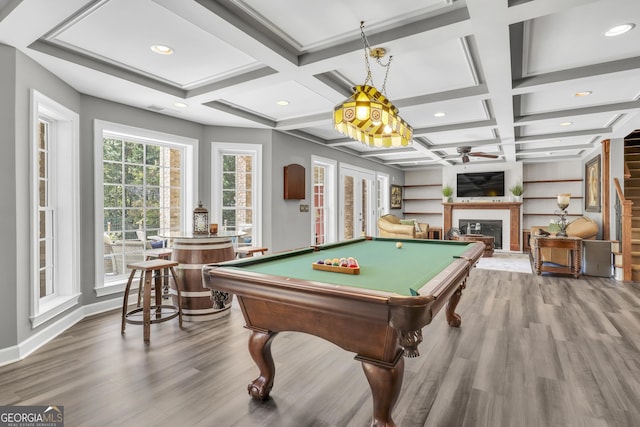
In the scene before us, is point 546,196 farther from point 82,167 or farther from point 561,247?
point 82,167

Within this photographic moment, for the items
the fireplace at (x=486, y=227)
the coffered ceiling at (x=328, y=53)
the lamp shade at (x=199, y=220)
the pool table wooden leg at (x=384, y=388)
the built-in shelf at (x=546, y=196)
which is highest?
the coffered ceiling at (x=328, y=53)

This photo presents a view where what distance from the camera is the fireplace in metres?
9.10

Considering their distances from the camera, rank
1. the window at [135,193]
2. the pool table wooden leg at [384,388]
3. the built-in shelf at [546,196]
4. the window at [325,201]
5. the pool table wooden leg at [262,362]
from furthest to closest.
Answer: the built-in shelf at [546,196] < the window at [325,201] < the window at [135,193] < the pool table wooden leg at [262,362] < the pool table wooden leg at [384,388]

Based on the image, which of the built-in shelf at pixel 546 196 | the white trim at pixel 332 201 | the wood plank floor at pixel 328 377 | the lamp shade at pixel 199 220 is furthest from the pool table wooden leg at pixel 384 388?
the built-in shelf at pixel 546 196

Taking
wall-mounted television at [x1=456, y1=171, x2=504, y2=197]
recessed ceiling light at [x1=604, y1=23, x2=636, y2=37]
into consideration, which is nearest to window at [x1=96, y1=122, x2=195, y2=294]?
recessed ceiling light at [x1=604, y1=23, x2=636, y2=37]

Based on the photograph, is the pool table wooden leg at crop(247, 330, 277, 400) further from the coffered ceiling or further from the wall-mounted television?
the wall-mounted television

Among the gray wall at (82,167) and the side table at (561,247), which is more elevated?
the gray wall at (82,167)

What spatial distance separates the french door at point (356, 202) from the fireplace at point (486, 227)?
2.83 meters

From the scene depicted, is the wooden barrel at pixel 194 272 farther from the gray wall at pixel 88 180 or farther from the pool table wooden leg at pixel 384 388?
the pool table wooden leg at pixel 384 388

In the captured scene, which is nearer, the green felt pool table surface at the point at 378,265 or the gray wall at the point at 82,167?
the green felt pool table surface at the point at 378,265

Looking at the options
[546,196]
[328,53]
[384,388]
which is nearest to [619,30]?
[328,53]

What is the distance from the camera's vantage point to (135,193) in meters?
4.09

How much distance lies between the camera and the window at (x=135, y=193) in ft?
12.4

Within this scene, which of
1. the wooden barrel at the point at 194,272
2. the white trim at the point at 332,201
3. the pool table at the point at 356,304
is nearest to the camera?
the pool table at the point at 356,304
